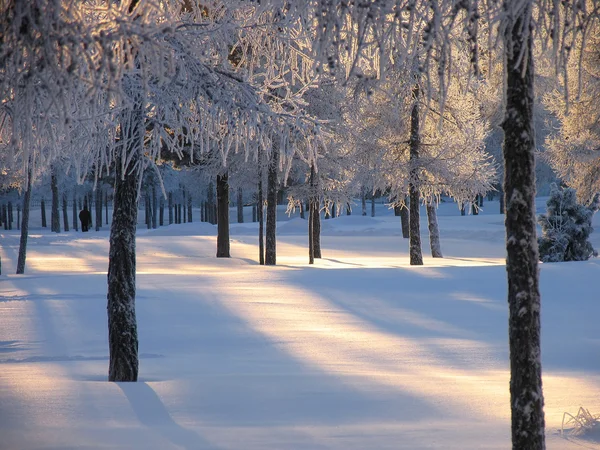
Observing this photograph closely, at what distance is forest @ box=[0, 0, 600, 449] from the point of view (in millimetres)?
3889

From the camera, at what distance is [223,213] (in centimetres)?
2633

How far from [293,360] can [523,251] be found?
18.8ft

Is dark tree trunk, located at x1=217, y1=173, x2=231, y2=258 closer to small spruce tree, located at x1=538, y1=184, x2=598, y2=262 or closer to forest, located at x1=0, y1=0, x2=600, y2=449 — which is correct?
forest, located at x1=0, y1=0, x2=600, y2=449

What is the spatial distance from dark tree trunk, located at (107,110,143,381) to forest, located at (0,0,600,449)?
0.07ft

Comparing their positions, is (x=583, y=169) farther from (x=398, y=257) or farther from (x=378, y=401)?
(x=378, y=401)

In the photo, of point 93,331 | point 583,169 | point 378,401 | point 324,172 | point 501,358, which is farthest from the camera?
point 324,172

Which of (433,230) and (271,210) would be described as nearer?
Answer: (271,210)

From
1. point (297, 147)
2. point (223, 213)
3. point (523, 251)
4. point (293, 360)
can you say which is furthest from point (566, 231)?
point (523, 251)

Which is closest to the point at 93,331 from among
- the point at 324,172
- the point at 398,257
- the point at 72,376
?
the point at 72,376

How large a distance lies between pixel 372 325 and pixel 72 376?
565cm

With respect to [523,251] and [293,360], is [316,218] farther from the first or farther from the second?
[523,251]

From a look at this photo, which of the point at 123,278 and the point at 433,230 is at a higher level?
the point at 123,278

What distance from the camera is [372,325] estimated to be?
40.5 feet

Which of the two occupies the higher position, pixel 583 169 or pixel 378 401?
pixel 583 169
